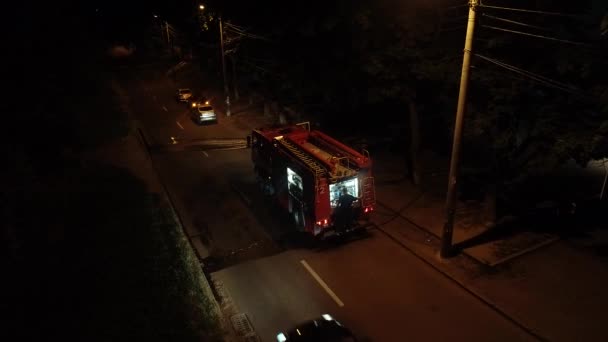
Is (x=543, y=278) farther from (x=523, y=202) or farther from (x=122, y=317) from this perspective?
(x=122, y=317)

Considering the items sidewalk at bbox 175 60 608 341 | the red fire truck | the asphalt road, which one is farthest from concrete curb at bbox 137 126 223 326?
sidewalk at bbox 175 60 608 341

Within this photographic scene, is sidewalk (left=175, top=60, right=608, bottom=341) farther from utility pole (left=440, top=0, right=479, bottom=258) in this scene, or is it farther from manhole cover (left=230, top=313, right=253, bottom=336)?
manhole cover (left=230, top=313, right=253, bottom=336)

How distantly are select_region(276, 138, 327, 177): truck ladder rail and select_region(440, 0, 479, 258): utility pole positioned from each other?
12.4 ft

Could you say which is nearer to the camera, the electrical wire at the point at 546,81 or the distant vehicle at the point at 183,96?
the electrical wire at the point at 546,81

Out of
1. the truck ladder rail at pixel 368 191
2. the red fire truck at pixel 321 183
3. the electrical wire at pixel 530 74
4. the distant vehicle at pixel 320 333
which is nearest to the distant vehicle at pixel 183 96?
the red fire truck at pixel 321 183

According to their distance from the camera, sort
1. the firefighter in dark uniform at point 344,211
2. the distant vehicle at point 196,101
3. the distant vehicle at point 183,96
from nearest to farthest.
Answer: the firefighter in dark uniform at point 344,211
the distant vehicle at point 196,101
the distant vehicle at point 183,96

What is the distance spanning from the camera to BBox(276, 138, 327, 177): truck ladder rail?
1348 cm

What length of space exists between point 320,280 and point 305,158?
4049 millimetres

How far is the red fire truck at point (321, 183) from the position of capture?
1362 centimetres

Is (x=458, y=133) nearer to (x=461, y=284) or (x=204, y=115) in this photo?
(x=461, y=284)

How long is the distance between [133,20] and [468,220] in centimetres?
7895

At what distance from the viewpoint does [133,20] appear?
79.1 m

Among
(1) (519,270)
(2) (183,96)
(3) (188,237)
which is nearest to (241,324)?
(3) (188,237)

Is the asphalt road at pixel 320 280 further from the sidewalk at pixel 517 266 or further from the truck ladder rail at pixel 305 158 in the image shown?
the truck ladder rail at pixel 305 158
